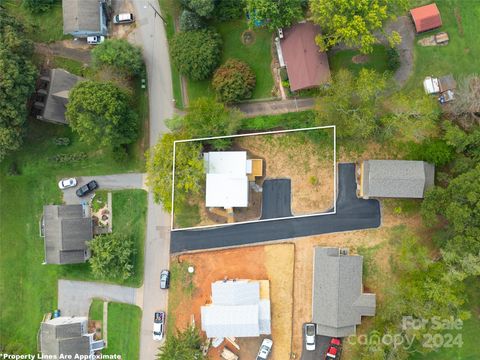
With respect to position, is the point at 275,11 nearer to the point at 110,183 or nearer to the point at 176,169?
the point at 176,169

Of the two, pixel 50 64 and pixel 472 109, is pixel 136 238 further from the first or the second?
pixel 472 109

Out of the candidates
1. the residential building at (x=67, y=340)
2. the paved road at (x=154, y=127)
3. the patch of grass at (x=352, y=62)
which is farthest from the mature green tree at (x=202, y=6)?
the residential building at (x=67, y=340)

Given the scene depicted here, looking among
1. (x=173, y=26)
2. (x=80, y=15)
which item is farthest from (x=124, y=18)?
(x=173, y=26)

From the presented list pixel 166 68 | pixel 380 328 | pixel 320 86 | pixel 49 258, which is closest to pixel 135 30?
pixel 166 68

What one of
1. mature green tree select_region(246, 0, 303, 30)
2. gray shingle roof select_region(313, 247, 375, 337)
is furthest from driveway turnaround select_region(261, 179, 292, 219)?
mature green tree select_region(246, 0, 303, 30)

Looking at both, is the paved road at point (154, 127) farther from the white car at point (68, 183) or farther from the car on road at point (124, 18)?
the white car at point (68, 183)

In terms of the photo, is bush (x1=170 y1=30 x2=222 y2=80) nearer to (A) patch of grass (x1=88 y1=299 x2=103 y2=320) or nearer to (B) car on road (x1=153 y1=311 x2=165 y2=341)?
(B) car on road (x1=153 y1=311 x2=165 y2=341)

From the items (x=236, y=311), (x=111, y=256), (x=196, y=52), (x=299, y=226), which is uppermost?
(x=196, y=52)
